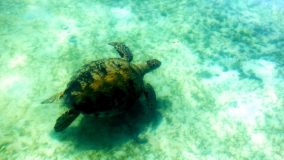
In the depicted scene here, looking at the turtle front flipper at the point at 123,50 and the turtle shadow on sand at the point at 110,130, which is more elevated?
the turtle front flipper at the point at 123,50

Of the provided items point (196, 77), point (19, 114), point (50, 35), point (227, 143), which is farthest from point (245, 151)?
point (50, 35)

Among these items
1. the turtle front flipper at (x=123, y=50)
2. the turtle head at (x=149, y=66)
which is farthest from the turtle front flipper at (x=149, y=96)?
the turtle front flipper at (x=123, y=50)

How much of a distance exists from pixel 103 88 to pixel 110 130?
0.81 metres

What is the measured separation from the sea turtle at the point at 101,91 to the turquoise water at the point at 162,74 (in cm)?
44

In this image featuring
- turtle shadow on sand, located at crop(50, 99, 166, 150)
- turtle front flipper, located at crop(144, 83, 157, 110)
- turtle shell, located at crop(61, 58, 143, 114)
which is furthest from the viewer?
turtle front flipper, located at crop(144, 83, 157, 110)

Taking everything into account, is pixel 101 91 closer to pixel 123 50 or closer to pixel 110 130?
pixel 110 130

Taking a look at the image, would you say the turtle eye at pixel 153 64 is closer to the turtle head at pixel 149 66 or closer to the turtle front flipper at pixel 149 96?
the turtle head at pixel 149 66

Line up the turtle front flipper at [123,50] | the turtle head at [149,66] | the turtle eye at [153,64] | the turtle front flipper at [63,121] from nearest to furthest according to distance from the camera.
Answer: the turtle front flipper at [63,121], the turtle head at [149,66], the turtle eye at [153,64], the turtle front flipper at [123,50]

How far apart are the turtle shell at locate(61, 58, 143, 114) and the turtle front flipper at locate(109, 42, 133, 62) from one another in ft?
3.12

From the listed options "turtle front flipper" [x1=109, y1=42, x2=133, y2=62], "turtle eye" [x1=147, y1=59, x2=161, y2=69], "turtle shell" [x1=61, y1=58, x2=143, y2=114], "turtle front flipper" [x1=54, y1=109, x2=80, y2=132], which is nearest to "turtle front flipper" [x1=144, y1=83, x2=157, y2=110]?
"turtle shell" [x1=61, y1=58, x2=143, y2=114]

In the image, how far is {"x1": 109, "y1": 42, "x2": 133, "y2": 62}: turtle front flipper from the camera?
4898mm

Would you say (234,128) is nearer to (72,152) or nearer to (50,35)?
(72,152)

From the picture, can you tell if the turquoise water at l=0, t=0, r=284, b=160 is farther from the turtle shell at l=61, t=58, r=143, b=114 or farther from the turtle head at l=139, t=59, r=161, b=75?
the turtle shell at l=61, t=58, r=143, b=114

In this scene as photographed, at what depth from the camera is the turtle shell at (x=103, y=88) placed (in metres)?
3.50
